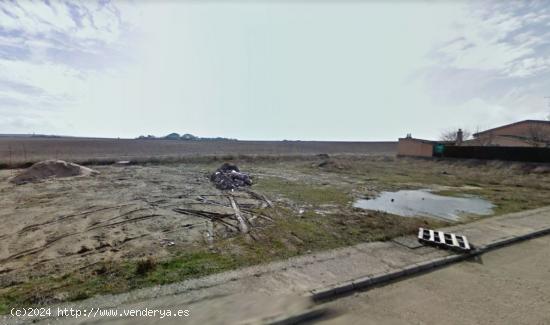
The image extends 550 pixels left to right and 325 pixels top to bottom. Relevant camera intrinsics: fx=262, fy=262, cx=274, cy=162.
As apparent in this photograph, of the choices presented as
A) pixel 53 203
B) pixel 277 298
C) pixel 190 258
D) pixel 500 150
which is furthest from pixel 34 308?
pixel 500 150

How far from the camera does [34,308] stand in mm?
3221

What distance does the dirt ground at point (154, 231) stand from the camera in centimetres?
405

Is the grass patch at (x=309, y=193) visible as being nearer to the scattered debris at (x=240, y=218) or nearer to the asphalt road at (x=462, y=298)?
the scattered debris at (x=240, y=218)

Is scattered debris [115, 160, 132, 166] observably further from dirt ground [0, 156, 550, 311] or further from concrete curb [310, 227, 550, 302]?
concrete curb [310, 227, 550, 302]

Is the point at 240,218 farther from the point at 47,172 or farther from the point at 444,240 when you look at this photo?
the point at 47,172

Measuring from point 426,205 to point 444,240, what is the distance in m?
4.52

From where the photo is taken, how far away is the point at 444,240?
5.50 metres

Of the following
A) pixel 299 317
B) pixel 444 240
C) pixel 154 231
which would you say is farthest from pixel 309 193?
pixel 299 317

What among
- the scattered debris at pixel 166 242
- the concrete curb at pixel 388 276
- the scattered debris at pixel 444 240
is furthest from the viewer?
the scattered debris at pixel 166 242

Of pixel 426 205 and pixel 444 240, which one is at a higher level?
pixel 444 240

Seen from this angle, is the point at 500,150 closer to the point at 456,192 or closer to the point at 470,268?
the point at 456,192

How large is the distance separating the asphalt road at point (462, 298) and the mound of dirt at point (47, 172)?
55.9 feet

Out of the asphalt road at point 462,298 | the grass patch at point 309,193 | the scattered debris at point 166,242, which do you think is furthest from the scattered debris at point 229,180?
the asphalt road at point 462,298

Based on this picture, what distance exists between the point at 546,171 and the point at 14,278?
26196 millimetres
